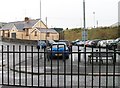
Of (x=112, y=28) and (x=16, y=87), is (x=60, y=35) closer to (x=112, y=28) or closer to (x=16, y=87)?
(x=112, y=28)

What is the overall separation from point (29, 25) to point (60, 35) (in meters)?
10.0

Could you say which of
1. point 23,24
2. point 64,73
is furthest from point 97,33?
point 64,73

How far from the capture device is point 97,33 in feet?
266

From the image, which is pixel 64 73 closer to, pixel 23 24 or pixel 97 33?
pixel 97 33

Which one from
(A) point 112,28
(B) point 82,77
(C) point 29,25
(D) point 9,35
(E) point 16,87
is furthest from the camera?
(D) point 9,35

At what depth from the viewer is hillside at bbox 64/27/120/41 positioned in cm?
7320

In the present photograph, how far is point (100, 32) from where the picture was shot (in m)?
78.9

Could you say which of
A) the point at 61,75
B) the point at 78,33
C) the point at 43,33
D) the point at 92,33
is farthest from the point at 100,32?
the point at 61,75

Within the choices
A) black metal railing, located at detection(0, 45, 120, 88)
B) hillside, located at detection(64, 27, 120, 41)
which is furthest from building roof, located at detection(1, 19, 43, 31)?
black metal railing, located at detection(0, 45, 120, 88)

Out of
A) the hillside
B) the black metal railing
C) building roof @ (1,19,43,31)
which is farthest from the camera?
building roof @ (1,19,43,31)

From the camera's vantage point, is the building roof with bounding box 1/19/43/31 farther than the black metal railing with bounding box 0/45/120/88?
Yes

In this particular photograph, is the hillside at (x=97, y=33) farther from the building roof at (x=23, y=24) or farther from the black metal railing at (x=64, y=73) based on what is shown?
the black metal railing at (x=64, y=73)

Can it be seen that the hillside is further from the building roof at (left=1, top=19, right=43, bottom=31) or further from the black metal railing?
the black metal railing

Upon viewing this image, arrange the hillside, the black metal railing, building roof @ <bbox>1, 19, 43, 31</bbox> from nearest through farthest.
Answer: the black metal railing
the hillside
building roof @ <bbox>1, 19, 43, 31</bbox>
